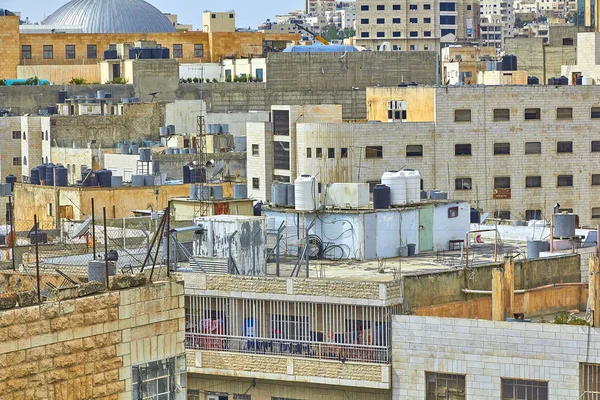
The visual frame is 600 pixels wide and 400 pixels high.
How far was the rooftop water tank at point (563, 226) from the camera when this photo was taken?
37.5m

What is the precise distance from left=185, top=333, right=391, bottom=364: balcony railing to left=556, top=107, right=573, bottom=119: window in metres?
29.7

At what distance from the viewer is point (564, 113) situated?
59719mm

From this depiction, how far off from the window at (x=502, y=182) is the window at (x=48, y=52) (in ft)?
121

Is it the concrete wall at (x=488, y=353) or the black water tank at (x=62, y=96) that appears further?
the black water tank at (x=62, y=96)

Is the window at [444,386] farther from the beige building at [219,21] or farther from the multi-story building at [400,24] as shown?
the multi-story building at [400,24]

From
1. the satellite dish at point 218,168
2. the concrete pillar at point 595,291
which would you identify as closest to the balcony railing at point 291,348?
the concrete pillar at point 595,291

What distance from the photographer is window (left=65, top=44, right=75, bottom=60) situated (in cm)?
9274

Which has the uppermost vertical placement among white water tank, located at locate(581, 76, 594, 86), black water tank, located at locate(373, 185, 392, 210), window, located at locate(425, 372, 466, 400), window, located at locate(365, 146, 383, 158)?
white water tank, located at locate(581, 76, 594, 86)

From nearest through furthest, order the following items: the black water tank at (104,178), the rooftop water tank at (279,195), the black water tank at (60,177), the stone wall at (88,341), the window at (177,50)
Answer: the stone wall at (88,341) → the rooftop water tank at (279,195) → the black water tank at (104,178) → the black water tank at (60,177) → the window at (177,50)

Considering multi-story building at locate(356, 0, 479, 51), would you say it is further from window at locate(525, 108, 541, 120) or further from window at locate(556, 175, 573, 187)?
window at locate(525, 108, 541, 120)

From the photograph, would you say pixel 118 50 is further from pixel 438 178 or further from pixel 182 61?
pixel 438 178

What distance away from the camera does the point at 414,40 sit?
15425cm

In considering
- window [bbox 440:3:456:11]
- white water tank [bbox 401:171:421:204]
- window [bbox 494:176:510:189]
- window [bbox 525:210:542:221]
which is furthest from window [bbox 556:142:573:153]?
window [bbox 440:3:456:11]

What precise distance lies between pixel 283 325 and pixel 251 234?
10.4ft
